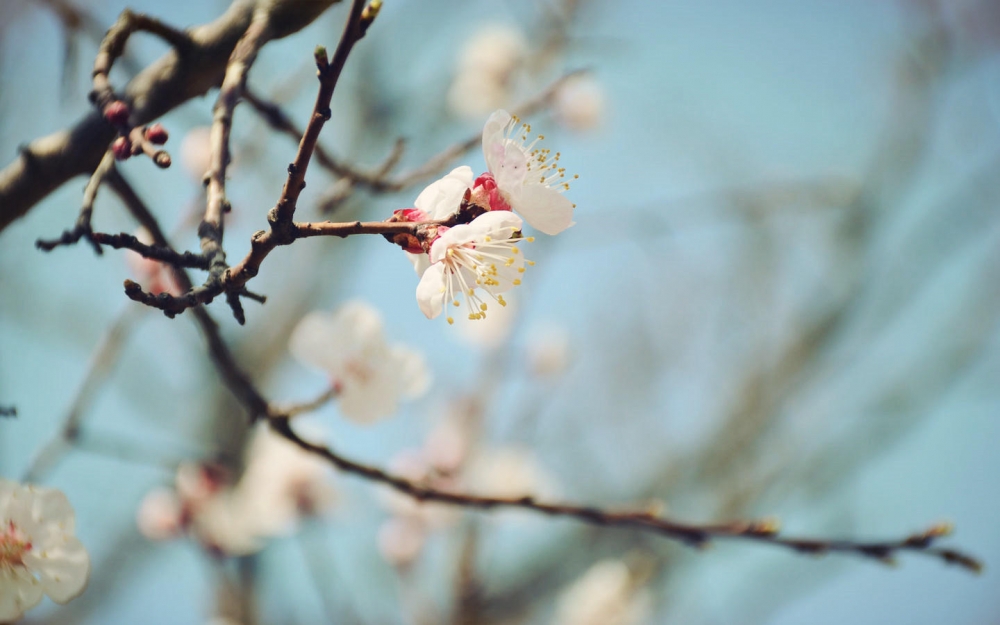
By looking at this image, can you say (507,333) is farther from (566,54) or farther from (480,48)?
(480,48)

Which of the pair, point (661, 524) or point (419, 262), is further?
point (661, 524)

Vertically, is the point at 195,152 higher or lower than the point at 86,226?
higher

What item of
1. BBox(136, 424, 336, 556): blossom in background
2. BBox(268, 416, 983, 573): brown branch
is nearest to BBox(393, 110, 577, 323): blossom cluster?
BBox(268, 416, 983, 573): brown branch

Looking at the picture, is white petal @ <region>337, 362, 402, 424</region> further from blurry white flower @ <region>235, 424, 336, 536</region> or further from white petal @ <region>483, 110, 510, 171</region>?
blurry white flower @ <region>235, 424, 336, 536</region>

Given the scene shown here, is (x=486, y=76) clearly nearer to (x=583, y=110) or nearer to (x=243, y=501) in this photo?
(x=583, y=110)

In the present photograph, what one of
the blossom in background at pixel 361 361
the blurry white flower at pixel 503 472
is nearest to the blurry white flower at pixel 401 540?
the blurry white flower at pixel 503 472

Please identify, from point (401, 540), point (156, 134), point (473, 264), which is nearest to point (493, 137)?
point (473, 264)
